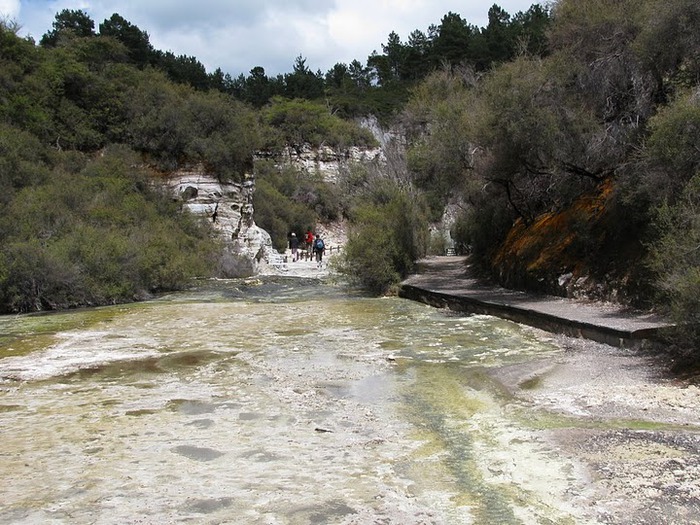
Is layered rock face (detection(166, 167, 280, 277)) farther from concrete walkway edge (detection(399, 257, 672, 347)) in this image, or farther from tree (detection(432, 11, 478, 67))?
tree (detection(432, 11, 478, 67))

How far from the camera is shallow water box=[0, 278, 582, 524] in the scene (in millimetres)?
4812

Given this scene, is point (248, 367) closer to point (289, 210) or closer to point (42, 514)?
point (42, 514)

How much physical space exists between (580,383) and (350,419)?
10.6ft

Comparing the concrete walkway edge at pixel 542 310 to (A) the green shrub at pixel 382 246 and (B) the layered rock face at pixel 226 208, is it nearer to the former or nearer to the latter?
(A) the green shrub at pixel 382 246

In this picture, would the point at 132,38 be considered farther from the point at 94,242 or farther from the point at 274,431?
the point at 274,431

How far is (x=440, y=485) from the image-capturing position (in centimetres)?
517

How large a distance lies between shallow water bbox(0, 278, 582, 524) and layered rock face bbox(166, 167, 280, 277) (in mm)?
19832

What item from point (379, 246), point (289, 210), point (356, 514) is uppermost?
point (289, 210)

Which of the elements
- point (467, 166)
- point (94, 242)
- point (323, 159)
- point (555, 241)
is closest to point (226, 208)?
point (94, 242)

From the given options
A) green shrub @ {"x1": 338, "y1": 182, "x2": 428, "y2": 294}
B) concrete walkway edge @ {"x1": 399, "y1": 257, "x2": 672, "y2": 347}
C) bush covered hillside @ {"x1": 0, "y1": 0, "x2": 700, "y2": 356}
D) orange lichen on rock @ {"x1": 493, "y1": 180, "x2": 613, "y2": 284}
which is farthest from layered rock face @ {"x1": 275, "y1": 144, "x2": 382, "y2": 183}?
orange lichen on rock @ {"x1": 493, "y1": 180, "x2": 613, "y2": 284}

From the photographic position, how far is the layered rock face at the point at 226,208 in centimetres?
3297

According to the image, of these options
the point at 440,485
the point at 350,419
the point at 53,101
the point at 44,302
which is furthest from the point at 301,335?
the point at 53,101

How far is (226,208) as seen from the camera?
Answer: 112 feet

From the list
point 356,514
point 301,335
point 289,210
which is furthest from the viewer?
point 289,210
